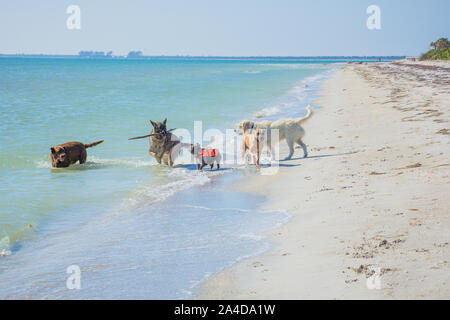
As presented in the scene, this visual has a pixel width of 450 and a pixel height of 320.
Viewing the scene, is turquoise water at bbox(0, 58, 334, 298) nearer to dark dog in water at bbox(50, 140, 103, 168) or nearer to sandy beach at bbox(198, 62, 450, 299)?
dark dog in water at bbox(50, 140, 103, 168)

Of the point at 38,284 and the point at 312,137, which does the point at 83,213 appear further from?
the point at 312,137

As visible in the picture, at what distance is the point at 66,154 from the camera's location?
1137cm

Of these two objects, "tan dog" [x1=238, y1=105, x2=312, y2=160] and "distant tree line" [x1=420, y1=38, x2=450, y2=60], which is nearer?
"tan dog" [x1=238, y1=105, x2=312, y2=160]

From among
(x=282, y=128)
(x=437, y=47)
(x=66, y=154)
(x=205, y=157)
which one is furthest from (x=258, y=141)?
(x=437, y=47)

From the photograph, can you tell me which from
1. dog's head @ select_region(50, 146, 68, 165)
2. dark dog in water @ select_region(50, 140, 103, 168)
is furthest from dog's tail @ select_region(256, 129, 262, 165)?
dog's head @ select_region(50, 146, 68, 165)

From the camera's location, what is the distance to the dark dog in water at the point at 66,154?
37.0 feet

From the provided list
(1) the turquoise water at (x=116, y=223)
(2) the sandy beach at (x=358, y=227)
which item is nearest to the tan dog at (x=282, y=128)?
(2) the sandy beach at (x=358, y=227)

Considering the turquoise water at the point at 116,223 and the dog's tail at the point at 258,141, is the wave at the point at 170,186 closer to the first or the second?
the turquoise water at the point at 116,223

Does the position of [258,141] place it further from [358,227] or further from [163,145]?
[358,227]

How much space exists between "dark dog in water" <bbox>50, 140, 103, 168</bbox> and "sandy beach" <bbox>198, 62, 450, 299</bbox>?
501cm

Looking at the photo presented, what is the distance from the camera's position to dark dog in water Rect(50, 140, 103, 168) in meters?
11.3

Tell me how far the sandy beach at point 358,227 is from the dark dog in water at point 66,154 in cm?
501

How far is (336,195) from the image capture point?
7188 millimetres
